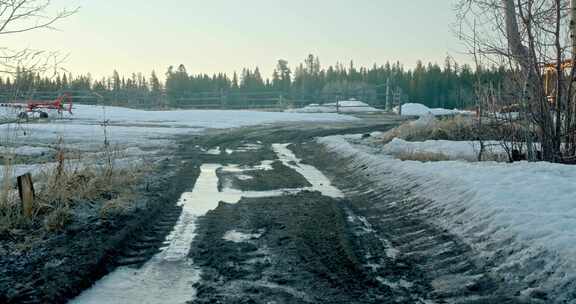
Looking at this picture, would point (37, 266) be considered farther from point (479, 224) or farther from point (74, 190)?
point (479, 224)

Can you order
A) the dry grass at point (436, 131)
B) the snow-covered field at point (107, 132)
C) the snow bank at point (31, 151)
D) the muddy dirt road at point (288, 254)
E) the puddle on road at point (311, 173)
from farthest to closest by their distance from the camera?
1. the dry grass at point (436, 131)
2. the snow bank at point (31, 151)
3. the snow-covered field at point (107, 132)
4. the puddle on road at point (311, 173)
5. the muddy dirt road at point (288, 254)

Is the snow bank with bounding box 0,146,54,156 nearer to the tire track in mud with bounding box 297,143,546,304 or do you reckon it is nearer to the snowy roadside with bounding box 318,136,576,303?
the tire track in mud with bounding box 297,143,546,304

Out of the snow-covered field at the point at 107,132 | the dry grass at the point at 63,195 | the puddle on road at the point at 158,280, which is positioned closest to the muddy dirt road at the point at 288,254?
the puddle on road at the point at 158,280

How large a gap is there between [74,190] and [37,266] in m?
2.76

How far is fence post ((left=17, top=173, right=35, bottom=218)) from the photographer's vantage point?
651cm

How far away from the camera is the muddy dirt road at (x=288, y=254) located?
463cm

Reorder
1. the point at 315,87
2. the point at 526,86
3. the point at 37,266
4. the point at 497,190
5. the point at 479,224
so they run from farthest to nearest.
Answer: the point at 315,87 < the point at 526,86 < the point at 497,190 < the point at 479,224 < the point at 37,266

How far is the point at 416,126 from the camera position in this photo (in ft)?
63.6

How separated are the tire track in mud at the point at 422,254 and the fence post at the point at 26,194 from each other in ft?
13.2

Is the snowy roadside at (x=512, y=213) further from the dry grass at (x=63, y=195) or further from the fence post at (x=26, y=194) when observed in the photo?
the fence post at (x=26, y=194)

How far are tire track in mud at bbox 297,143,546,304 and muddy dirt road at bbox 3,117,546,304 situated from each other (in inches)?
0.5

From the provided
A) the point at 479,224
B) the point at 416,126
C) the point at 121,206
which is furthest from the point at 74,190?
the point at 416,126

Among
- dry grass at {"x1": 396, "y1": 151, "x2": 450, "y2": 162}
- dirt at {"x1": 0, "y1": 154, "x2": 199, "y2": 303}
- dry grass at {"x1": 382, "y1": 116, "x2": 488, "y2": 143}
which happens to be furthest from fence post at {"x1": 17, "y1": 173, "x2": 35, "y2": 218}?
dry grass at {"x1": 382, "y1": 116, "x2": 488, "y2": 143}

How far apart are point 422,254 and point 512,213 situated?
42.0 inches
